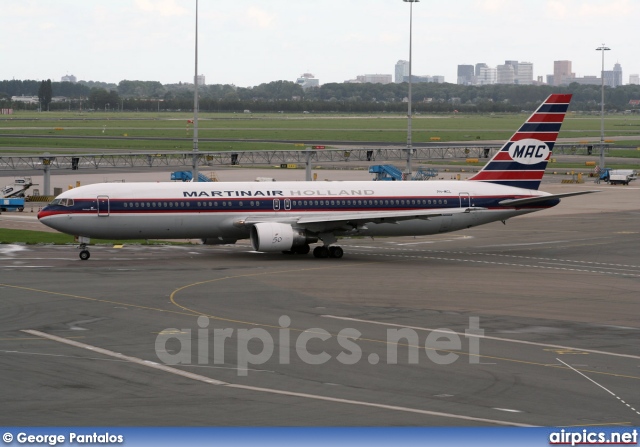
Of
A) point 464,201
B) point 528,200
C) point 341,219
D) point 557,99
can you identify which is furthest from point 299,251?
point 557,99

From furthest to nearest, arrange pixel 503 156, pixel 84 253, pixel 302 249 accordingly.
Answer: pixel 503 156
pixel 302 249
pixel 84 253

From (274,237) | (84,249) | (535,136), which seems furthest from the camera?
(535,136)

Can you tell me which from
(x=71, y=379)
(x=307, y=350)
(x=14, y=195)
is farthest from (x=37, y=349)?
(x=14, y=195)

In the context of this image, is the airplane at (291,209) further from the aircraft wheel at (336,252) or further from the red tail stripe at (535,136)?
the red tail stripe at (535,136)

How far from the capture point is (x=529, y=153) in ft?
197

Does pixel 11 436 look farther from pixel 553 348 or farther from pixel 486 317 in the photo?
pixel 486 317

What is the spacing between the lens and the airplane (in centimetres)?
5278

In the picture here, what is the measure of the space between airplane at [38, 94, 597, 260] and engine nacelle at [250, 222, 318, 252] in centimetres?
5

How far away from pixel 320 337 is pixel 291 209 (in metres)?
22.9

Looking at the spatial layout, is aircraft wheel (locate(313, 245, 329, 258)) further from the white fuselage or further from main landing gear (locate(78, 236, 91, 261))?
main landing gear (locate(78, 236, 91, 261))

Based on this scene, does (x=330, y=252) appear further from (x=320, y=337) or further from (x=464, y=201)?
(x=320, y=337)

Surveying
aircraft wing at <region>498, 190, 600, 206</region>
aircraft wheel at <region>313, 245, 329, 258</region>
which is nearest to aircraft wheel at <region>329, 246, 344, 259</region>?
aircraft wheel at <region>313, 245, 329, 258</region>

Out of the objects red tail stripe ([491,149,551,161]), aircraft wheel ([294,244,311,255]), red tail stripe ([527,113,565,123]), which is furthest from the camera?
red tail stripe ([527,113,565,123])

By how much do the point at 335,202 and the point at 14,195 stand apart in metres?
41.6
